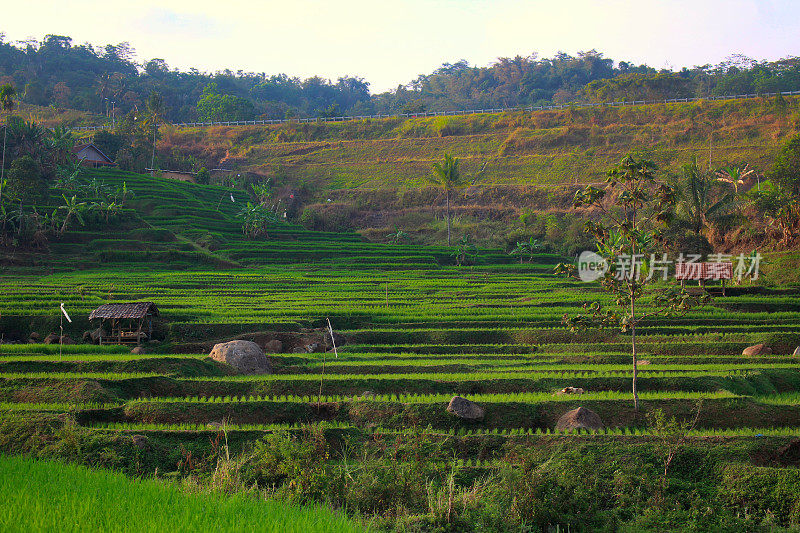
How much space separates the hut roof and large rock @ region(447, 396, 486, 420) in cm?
1083

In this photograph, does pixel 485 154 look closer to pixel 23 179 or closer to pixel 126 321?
pixel 23 179

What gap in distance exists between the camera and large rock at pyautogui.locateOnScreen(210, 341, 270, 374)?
15.5 metres

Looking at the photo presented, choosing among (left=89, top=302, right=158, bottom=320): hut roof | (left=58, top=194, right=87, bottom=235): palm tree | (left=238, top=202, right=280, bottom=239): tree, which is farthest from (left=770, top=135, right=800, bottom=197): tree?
(left=58, top=194, right=87, bottom=235): palm tree

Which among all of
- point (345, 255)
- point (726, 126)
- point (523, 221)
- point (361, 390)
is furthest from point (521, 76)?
point (361, 390)

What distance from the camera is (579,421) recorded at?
11.1 meters

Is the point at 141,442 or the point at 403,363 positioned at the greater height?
the point at 141,442

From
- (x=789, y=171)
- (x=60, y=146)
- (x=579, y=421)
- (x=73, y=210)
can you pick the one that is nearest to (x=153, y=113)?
(x=60, y=146)

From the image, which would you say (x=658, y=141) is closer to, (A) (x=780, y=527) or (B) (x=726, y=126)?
(B) (x=726, y=126)

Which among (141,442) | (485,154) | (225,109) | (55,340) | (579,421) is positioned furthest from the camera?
(225,109)

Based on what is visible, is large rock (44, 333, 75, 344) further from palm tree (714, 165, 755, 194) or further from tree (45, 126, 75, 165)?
palm tree (714, 165, 755, 194)

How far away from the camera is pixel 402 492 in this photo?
26.9ft

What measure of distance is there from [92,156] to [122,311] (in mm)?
35759

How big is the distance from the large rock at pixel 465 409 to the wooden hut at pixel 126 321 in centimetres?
1083

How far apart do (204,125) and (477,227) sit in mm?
40397
